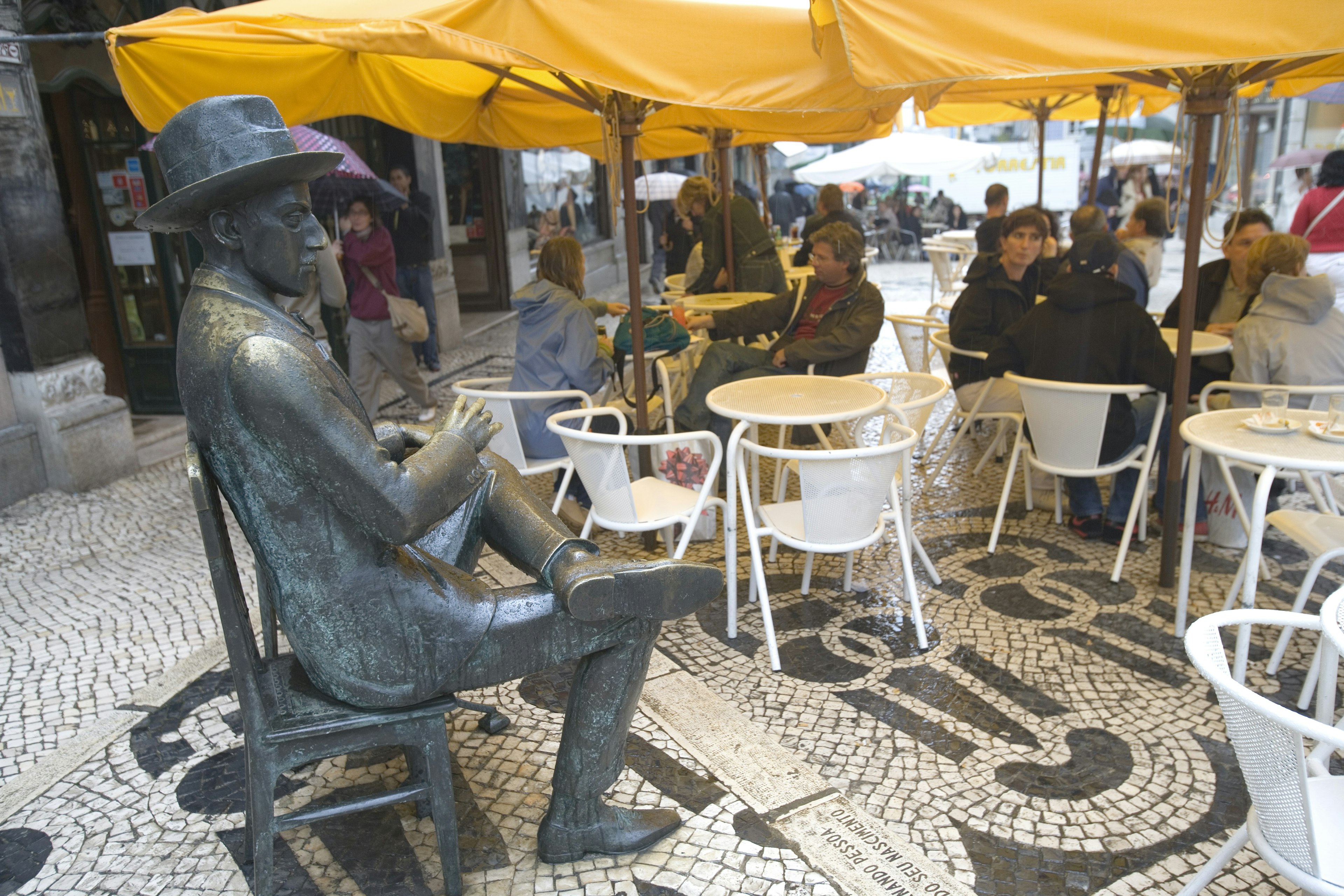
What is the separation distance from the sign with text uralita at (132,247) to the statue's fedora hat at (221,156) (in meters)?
5.75

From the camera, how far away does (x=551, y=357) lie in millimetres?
4668

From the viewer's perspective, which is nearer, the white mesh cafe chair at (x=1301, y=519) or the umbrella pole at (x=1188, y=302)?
the white mesh cafe chair at (x=1301, y=519)

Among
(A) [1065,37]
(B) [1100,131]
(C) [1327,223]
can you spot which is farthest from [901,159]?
(A) [1065,37]

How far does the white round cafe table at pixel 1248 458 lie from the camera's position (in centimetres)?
293

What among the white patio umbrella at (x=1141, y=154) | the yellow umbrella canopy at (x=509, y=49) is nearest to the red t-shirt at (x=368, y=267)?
the yellow umbrella canopy at (x=509, y=49)

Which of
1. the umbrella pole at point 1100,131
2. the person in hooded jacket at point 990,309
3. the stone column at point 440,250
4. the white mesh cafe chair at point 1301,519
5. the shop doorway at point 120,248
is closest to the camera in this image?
the white mesh cafe chair at point 1301,519

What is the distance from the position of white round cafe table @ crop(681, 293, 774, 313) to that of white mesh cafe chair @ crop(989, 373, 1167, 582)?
7.98ft

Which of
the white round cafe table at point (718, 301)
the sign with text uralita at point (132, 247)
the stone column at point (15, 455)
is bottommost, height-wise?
the stone column at point (15, 455)

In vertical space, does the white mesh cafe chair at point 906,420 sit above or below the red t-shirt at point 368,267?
below

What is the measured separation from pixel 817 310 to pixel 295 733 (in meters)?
3.84

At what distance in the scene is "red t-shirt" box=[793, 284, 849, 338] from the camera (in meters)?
5.25

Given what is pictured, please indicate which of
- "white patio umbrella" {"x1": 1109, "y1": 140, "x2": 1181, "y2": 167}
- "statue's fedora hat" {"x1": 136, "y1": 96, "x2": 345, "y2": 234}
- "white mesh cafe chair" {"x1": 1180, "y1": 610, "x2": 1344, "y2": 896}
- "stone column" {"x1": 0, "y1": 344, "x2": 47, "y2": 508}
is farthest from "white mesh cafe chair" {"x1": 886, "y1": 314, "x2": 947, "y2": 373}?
"white patio umbrella" {"x1": 1109, "y1": 140, "x2": 1181, "y2": 167}

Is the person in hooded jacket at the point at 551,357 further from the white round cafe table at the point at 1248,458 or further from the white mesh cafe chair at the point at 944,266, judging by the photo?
the white mesh cafe chair at the point at 944,266

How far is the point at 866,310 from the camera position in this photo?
16.8 ft
